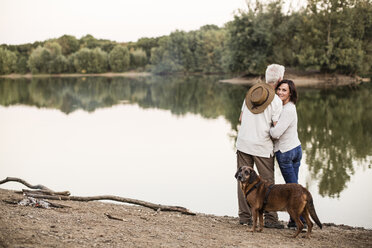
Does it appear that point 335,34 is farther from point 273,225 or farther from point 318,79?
point 273,225

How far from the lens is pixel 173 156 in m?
13.7

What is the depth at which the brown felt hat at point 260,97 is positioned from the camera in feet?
19.2

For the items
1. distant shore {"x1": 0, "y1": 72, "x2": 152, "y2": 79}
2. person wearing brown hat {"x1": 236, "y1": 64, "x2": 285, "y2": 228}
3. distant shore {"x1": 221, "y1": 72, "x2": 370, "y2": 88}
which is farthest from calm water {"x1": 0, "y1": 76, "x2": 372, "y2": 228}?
distant shore {"x1": 0, "y1": 72, "x2": 152, "y2": 79}

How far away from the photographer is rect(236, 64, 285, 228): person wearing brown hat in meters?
5.89

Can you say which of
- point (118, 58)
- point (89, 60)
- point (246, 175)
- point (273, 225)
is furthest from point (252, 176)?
point (118, 58)

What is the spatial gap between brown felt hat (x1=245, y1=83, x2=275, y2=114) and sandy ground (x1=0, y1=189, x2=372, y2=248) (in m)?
1.74

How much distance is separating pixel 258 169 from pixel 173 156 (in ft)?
25.3

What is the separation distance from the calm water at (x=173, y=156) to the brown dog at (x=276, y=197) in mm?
2222

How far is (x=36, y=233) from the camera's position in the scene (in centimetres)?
490

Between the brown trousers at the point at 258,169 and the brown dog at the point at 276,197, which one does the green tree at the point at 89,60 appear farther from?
the brown dog at the point at 276,197

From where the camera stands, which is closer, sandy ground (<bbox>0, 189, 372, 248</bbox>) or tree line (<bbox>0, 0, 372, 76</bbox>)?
sandy ground (<bbox>0, 189, 372, 248</bbox>)

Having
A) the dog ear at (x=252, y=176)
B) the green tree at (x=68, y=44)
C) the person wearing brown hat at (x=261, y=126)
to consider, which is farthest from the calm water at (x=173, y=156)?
the green tree at (x=68, y=44)

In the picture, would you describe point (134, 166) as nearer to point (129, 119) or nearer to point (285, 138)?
point (285, 138)

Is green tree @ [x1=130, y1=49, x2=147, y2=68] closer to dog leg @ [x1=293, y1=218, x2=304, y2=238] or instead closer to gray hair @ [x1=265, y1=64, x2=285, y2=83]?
gray hair @ [x1=265, y1=64, x2=285, y2=83]
